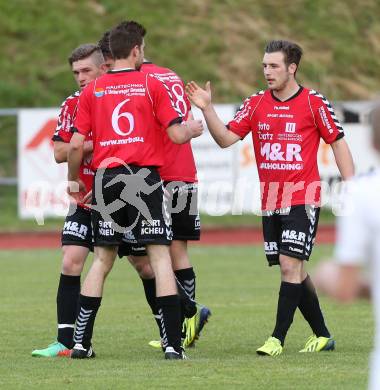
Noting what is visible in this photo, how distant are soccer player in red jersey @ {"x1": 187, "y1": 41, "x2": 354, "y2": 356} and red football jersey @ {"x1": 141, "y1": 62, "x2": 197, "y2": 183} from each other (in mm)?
154

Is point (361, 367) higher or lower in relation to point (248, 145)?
lower

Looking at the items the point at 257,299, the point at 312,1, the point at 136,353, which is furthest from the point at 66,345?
the point at 312,1

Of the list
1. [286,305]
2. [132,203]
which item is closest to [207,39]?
[286,305]

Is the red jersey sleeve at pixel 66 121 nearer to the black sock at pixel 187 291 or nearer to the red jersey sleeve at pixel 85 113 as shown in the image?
the red jersey sleeve at pixel 85 113

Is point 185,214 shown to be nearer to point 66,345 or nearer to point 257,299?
point 66,345

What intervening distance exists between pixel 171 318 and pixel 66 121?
1.67m

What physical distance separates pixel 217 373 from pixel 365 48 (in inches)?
900

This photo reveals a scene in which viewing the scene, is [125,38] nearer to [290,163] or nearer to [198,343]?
[290,163]

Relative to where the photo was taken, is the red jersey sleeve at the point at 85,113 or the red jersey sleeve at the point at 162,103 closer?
the red jersey sleeve at the point at 162,103

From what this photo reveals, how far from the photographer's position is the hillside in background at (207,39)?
26.8 meters

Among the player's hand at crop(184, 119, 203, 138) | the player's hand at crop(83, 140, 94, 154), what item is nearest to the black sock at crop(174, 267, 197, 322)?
the player's hand at crop(83, 140, 94, 154)

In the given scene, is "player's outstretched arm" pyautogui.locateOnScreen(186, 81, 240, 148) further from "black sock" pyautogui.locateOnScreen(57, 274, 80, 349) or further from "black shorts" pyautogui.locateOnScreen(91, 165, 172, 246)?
"black sock" pyautogui.locateOnScreen(57, 274, 80, 349)

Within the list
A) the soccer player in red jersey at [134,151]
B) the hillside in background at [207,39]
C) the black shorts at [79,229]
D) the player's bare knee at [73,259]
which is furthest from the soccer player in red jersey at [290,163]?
the hillside in background at [207,39]

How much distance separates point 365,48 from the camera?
29.2 meters
